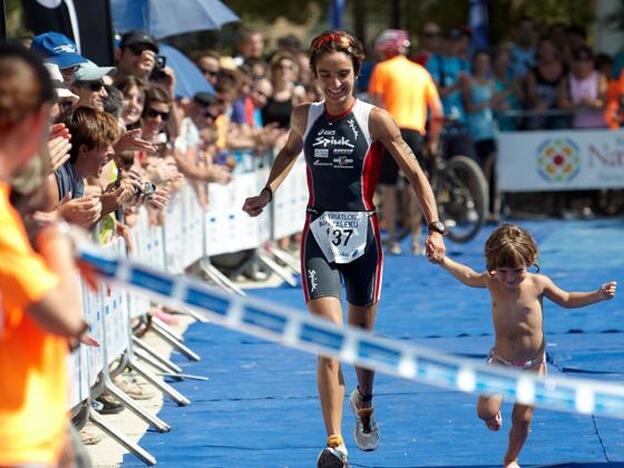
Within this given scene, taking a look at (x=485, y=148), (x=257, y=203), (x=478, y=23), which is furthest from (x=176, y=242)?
(x=478, y=23)

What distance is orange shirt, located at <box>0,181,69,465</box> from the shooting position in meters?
3.58

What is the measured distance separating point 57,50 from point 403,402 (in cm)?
271

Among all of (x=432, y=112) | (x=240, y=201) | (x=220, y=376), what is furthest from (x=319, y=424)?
(x=432, y=112)

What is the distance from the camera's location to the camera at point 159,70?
11.2 metres

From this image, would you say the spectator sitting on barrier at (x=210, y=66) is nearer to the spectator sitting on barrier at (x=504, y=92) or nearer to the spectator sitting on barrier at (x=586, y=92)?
the spectator sitting on barrier at (x=504, y=92)

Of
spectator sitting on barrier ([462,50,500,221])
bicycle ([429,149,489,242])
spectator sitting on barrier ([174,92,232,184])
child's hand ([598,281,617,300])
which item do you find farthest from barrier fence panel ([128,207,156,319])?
spectator sitting on barrier ([462,50,500,221])

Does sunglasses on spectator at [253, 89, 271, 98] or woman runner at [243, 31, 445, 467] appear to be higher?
woman runner at [243, 31, 445, 467]

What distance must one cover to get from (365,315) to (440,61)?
11.6m

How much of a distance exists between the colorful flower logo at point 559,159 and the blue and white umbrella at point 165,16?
687cm

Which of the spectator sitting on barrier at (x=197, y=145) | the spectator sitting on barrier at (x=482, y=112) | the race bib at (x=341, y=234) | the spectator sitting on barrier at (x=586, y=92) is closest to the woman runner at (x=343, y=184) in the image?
the race bib at (x=341, y=234)

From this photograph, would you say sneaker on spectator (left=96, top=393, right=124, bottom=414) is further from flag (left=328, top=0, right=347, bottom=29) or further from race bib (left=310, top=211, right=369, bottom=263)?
flag (left=328, top=0, right=347, bottom=29)

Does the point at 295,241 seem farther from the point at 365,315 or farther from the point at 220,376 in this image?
the point at 365,315

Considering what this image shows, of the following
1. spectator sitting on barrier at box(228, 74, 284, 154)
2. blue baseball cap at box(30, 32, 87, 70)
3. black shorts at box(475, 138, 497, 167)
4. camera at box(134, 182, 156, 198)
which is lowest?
black shorts at box(475, 138, 497, 167)

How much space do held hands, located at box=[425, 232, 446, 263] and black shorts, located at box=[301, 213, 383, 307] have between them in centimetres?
33
